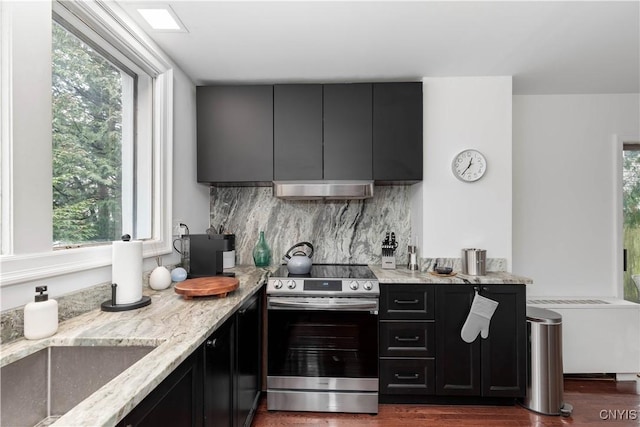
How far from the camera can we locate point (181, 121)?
8.00 feet

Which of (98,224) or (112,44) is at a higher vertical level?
(112,44)

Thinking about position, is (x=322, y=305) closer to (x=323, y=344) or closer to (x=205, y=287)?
(x=323, y=344)

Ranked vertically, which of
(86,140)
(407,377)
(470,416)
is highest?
(86,140)

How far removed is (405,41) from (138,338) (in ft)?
7.18

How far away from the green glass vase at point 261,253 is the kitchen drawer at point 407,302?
1.11 metres

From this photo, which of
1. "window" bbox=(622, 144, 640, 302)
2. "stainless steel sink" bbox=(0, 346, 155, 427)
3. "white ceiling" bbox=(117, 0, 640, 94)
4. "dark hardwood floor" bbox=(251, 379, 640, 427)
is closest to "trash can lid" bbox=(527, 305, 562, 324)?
"dark hardwood floor" bbox=(251, 379, 640, 427)

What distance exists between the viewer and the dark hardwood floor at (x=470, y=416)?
6.83 ft

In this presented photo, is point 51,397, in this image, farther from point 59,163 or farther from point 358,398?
point 358,398

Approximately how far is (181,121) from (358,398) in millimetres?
2480

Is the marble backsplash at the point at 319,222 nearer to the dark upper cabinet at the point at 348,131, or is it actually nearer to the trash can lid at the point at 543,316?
the dark upper cabinet at the point at 348,131

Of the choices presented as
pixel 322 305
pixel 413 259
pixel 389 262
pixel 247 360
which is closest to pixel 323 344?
pixel 322 305

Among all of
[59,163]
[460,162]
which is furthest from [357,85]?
[59,163]

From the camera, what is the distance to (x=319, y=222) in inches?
118

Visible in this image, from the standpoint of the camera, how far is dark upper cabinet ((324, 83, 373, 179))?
2.56m
